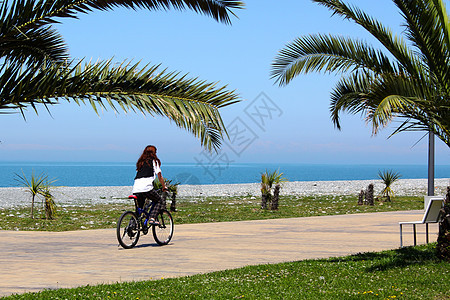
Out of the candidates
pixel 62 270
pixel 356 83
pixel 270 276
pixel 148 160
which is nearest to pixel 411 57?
pixel 356 83

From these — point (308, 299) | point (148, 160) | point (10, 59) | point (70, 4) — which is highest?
point (70, 4)

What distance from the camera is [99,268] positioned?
8797 mm

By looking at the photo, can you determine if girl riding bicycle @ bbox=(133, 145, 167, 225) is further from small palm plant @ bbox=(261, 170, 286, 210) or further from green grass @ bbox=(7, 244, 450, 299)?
small palm plant @ bbox=(261, 170, 286, 210)

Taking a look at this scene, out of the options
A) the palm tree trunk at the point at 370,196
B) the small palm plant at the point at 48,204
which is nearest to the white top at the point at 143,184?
the small palm plant at the point at 48,204

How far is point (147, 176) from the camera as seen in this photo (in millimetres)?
11117

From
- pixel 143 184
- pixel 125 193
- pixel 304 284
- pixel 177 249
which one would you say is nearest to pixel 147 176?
pixel 143 184

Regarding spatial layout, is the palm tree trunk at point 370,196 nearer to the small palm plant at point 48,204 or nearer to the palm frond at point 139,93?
the small palm plant at point 48,204

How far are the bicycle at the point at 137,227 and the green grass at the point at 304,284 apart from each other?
10.4ft

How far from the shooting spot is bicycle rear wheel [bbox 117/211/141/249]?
424 inches

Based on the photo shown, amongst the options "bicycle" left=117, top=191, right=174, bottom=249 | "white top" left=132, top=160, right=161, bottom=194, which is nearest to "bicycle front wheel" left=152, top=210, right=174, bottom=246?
"bicycle" left=117, top=191, right=174, bottom=249

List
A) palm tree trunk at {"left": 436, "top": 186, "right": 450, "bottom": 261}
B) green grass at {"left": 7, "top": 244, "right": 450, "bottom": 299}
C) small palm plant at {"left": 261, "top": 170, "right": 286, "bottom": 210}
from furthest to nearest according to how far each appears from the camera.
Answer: small palm plant at {"left": 261, "top": 170, "right": 286, "bottom": 210} → palm tree trunk at {"left": 436, "top": 186, "right": 450, "bottom": 261} → green grass at {"left": 7, "top": 244, "right": 450, "bottom": 299}

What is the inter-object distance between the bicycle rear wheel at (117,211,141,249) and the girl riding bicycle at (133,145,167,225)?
32cm

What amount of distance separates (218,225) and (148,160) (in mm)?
4839

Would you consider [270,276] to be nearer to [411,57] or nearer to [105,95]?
[105,95]
